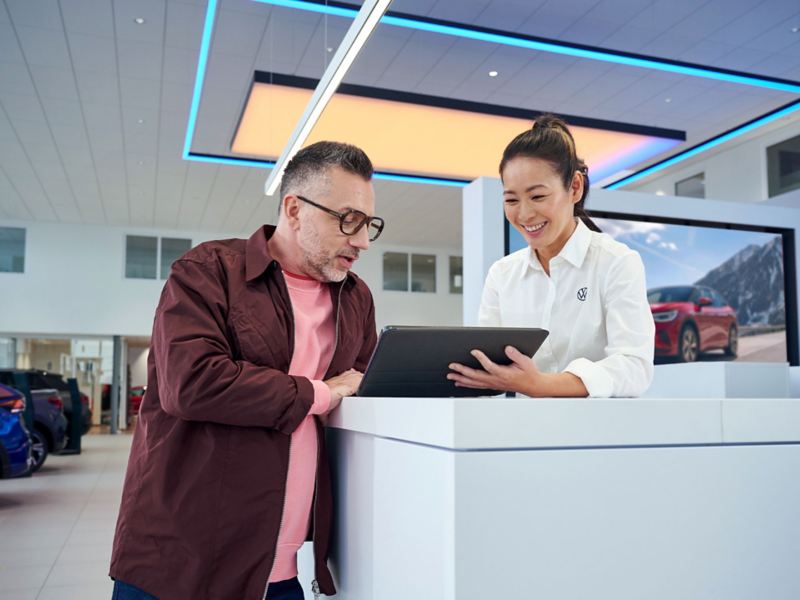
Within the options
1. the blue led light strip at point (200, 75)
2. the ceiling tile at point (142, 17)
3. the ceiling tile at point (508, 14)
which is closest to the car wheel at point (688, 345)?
the ceiling tile at point (508, 14)

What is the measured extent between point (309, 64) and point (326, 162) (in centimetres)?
658

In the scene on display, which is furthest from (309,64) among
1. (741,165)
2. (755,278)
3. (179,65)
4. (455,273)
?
(455,273)

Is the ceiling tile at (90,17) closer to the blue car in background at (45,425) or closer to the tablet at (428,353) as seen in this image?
the blue car in background at (45,425)

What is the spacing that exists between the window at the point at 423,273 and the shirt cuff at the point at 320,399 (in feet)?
56.1

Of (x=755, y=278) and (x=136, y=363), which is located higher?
(x=755, y=278)

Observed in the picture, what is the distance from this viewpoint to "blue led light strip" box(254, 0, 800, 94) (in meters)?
6.59

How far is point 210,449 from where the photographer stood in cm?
145

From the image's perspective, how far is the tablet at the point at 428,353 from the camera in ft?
4.27

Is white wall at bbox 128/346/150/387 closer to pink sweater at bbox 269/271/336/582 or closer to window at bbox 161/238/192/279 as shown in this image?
window at bbox 161/238/192/279

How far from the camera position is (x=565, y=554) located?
1020mm

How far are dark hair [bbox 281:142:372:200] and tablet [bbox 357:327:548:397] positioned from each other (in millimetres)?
524

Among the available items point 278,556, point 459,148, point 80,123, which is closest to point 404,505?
point 278,556

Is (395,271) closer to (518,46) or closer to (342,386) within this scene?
(518,46)

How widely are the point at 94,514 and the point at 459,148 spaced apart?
558 cm
